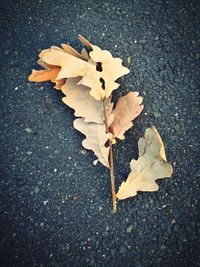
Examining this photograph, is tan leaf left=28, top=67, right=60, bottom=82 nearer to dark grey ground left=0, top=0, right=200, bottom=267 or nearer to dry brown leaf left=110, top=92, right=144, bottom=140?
dark grey ground left=0, top=0, right=200, bottom=267

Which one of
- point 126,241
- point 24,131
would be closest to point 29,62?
point 24,131

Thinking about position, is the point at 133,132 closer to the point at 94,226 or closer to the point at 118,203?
the point at 118,203

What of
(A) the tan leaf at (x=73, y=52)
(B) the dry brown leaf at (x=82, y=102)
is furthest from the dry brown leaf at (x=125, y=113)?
(A) the tan leaf at (x=73, y=52)

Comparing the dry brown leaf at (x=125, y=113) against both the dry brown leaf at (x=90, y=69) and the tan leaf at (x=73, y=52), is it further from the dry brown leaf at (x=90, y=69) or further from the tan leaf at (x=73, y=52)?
the tan leaf at (x=73, y=52)

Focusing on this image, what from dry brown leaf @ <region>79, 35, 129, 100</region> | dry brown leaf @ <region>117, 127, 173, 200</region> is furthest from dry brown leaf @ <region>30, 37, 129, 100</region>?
dry brown leaf @ <region>117, 127, 173, 200</region>

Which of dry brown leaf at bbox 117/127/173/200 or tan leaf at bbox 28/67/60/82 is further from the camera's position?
tan leaf at bbox 28/67/60/82

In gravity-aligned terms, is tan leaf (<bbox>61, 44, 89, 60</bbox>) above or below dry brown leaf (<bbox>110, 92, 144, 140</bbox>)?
above
